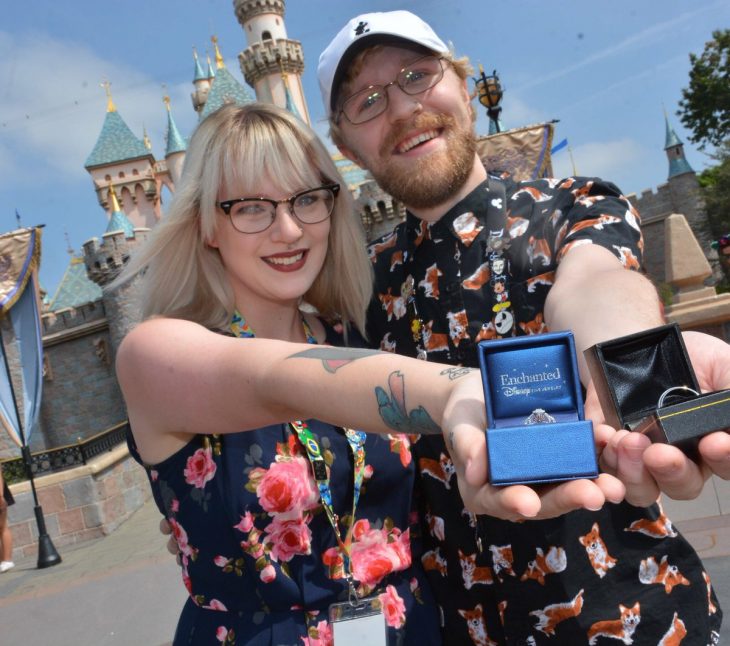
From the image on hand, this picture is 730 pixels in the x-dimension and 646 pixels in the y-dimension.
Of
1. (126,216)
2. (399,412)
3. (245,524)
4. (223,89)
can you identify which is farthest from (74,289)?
(399,412)

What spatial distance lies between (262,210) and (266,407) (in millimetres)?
644

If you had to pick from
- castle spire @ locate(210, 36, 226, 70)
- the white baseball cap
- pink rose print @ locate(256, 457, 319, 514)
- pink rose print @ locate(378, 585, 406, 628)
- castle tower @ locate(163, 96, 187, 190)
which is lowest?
pink rose print @ locate(378, 585, 406, 628)

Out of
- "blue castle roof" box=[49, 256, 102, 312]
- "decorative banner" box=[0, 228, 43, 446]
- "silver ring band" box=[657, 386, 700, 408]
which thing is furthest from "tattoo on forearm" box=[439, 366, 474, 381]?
"blue castle roof" box=[49, 256, 102, 312]

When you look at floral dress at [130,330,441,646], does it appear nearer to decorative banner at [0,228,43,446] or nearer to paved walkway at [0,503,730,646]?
paved walkway at [0,503,730,646]

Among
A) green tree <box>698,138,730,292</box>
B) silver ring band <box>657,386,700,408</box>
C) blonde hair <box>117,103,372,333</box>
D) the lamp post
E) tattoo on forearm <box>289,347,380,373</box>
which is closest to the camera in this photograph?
silver ring band <box>657,386,700,408</box>

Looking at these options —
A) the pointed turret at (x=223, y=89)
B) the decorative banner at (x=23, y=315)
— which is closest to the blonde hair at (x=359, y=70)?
the decorative banner at (x=23, y=315)

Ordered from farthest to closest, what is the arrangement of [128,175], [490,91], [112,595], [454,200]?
1. [128,175]
2. [490,91]
3. [112,595]
4. [454,200]

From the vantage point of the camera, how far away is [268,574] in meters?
1.50

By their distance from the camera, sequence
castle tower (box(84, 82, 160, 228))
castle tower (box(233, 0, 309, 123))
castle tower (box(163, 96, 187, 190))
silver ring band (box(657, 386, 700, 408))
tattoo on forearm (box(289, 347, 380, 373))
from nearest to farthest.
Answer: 1. silver ring band (box(657, 386, 700, 408))
2. tattoo on forearm (box(289, 347, 380, 373))
3. castle tower (box(233, 0, 309, 123))
4. castle tower (box(163, 96, 187, 190))
5. castle tower (box(84, 82, 160, 228))

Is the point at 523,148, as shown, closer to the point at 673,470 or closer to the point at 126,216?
the point at 673,470

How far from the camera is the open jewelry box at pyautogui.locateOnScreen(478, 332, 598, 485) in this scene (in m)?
0.82

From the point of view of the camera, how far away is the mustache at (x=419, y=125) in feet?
6.09

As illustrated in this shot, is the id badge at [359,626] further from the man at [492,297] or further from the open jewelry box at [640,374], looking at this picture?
the open jewelry box at [640,374]

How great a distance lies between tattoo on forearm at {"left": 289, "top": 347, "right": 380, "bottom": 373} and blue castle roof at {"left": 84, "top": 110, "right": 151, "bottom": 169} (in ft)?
144
